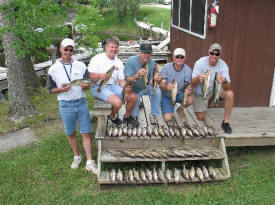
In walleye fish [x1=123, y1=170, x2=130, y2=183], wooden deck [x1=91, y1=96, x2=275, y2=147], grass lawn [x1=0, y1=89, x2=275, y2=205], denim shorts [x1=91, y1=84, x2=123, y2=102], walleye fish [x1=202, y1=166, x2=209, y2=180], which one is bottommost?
grass lawn [x1=0, y1=89, x2=275, y2=205]

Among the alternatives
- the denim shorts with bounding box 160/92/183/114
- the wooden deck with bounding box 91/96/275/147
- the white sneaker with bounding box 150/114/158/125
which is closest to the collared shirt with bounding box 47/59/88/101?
the wooden deck with bounding box 91/96/275/147

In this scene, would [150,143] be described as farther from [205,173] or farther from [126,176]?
[205,173]

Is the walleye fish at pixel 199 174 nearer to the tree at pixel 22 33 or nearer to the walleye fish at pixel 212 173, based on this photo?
the walleye fish at pixel 212 173

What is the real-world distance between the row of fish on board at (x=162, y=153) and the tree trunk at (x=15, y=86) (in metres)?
3.60

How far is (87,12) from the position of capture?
880 cm

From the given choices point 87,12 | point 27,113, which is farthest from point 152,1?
point 27,113

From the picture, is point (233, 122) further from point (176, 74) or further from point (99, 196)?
point (99, 196)

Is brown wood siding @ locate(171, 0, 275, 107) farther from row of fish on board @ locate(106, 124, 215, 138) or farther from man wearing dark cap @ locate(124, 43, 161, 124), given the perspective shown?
row of fish on board @ locate(106, 124, 215, 138)

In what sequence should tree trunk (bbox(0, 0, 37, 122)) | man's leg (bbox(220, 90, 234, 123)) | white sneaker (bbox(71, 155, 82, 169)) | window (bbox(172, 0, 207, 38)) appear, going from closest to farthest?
white sneaker (bbox(71, 155, 82, 169)) → man's leg (bbox(220, 90, 234, 123)) → window (bbox(172, 0, 207, 38)) → tree trunk (bbox(0, 0, 37, 122))

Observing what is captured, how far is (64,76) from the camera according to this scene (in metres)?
4.35

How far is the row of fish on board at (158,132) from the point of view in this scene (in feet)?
15.9

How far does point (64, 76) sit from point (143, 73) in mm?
1257

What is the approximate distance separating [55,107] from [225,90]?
17.0 feet

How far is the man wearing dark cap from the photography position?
15.7 feet
